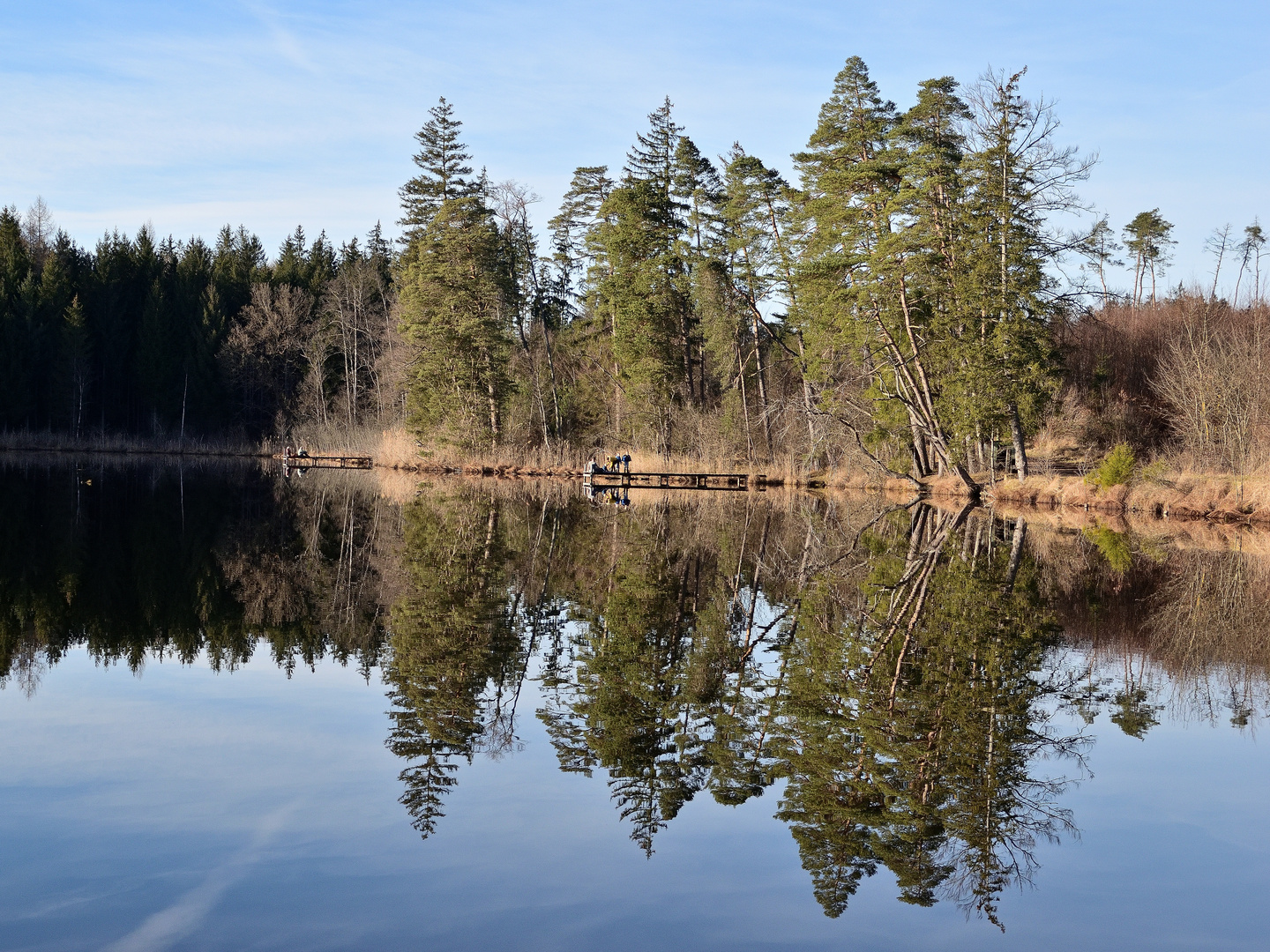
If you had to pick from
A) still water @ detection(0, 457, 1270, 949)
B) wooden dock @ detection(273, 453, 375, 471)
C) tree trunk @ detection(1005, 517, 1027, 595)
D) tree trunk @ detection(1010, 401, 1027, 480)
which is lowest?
still water @ detection(0, 457, 1270, 949)

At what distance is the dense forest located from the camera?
33.4 meters

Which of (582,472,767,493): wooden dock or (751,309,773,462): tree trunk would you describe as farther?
(751,309,773,462): tree trunk

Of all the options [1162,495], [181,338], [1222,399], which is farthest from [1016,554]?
[181,338]

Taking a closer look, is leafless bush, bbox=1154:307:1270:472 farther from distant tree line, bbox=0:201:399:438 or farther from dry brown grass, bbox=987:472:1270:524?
distant tree line, bbox=0:201:399:438

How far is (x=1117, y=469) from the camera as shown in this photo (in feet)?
104

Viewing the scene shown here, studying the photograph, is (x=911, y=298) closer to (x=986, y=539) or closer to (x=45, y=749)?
(x=986, y=539)

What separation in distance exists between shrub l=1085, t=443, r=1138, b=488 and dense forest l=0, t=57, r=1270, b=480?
265 cm

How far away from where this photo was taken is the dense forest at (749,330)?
33.4 meters

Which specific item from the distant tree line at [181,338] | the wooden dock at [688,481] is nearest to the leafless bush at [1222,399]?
the wooden dock at [688,481]

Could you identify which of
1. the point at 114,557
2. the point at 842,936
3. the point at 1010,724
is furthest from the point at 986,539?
the point at 842,936

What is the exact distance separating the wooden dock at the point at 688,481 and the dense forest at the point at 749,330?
4.84 feet

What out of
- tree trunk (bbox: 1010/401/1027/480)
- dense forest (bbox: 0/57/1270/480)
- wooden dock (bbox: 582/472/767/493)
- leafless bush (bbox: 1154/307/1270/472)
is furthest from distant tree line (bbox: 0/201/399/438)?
leafless bush (bbox: 1154/307/1270/472)

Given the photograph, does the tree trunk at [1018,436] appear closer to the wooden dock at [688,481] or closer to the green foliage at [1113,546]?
the green foliage at [1113,546]

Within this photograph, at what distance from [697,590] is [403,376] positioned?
37.5 metres
